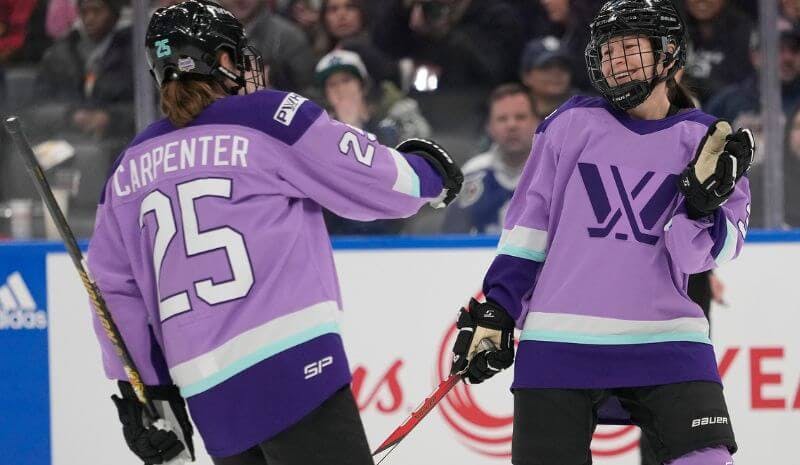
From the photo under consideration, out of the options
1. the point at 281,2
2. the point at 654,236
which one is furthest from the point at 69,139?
the point at 654,236

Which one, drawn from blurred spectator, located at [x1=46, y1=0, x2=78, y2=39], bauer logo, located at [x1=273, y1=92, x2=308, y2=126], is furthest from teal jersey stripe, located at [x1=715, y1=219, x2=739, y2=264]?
blurred spectator, located at [x1=46, y1=0, x2=78, y2=39]

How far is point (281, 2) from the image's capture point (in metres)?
4.38

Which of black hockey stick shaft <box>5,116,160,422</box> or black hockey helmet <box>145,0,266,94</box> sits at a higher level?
black hockey helmet <box>145,0,266,94</box>

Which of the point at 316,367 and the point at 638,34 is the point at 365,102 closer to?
the point at 638,34

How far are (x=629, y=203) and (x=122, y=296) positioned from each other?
0.95 meters

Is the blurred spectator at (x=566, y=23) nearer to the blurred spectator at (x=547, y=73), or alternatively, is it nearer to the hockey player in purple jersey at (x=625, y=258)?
the blurred spectator at (x=547, y=73)

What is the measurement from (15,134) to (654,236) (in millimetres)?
1196

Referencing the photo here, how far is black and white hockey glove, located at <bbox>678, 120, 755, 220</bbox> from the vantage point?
2.05 m

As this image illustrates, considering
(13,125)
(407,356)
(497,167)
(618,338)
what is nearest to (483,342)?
(618,338)

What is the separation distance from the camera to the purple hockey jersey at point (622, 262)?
2.16 metres

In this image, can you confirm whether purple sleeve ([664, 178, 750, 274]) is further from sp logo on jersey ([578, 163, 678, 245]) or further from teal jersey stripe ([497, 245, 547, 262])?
teal jersey stripe ([497, 245, 547, 262])

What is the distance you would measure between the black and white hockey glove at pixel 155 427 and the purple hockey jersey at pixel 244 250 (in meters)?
0.13

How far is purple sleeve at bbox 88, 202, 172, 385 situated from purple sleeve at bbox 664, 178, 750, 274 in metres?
0.96

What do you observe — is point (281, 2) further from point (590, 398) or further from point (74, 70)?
point (590, 398)
